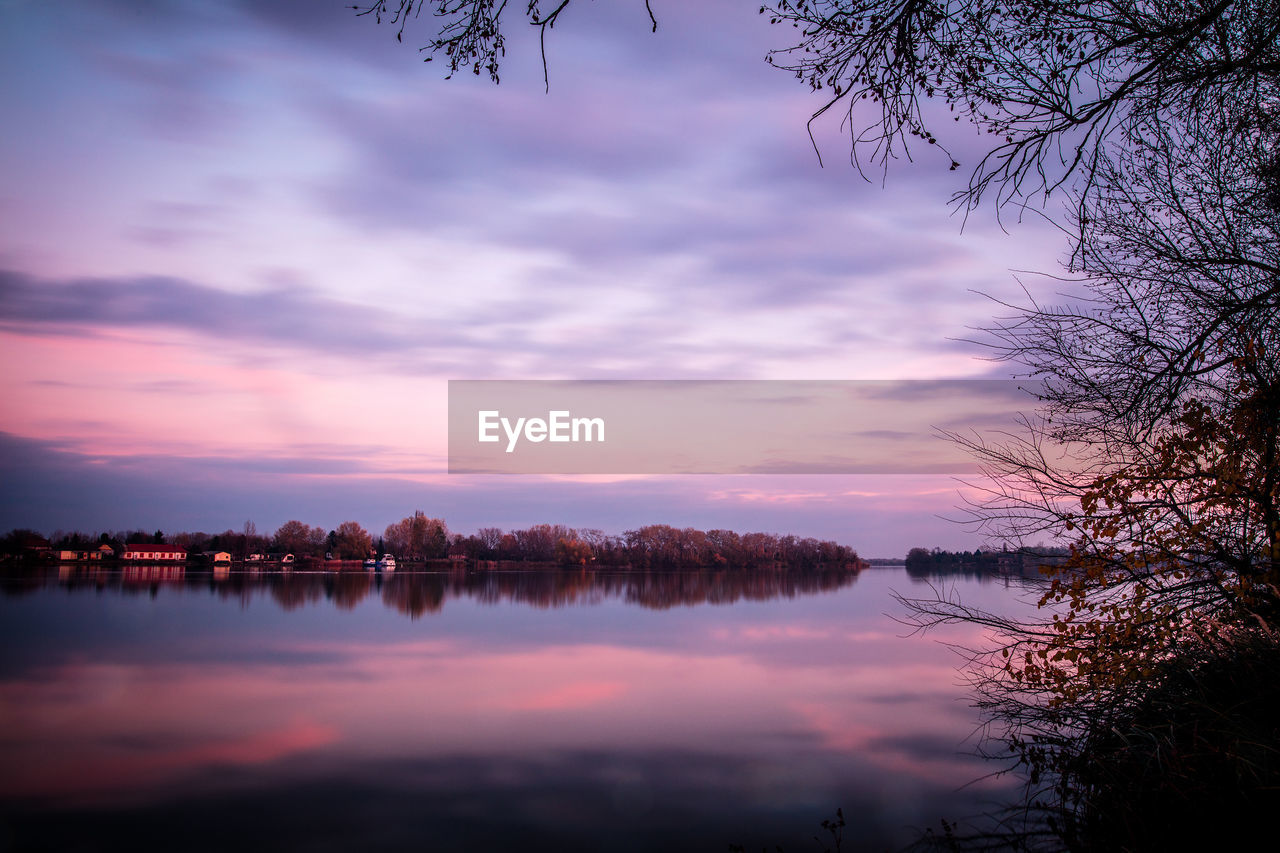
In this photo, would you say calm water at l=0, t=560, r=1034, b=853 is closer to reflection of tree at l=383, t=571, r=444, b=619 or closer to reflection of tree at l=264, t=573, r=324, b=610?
reflection of tree at l=383, t=571, r=444, b=619

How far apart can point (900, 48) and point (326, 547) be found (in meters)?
→ 102

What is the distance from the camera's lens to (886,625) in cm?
2475

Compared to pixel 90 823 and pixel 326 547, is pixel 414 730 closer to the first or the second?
pixel 90 823

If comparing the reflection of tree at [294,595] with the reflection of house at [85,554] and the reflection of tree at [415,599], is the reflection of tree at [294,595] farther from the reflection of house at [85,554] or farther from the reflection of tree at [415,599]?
the reflection of house at [85,554]

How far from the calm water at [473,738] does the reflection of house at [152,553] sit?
224ft

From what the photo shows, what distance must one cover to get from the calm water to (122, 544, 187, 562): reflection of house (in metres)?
68.3

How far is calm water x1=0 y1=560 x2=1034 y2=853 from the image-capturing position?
750 centimetres

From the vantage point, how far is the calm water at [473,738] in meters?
7.50

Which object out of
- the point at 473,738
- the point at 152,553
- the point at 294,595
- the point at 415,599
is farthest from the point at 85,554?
the point at 473,738

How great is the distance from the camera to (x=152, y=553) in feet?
268

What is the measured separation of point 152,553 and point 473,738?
285ft

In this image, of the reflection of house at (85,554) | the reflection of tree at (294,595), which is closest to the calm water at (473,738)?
the reflection of tree at (294,595)

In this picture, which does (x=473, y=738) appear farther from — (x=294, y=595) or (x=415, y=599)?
(x=294, y=595)

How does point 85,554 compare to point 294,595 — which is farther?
point 85,554
